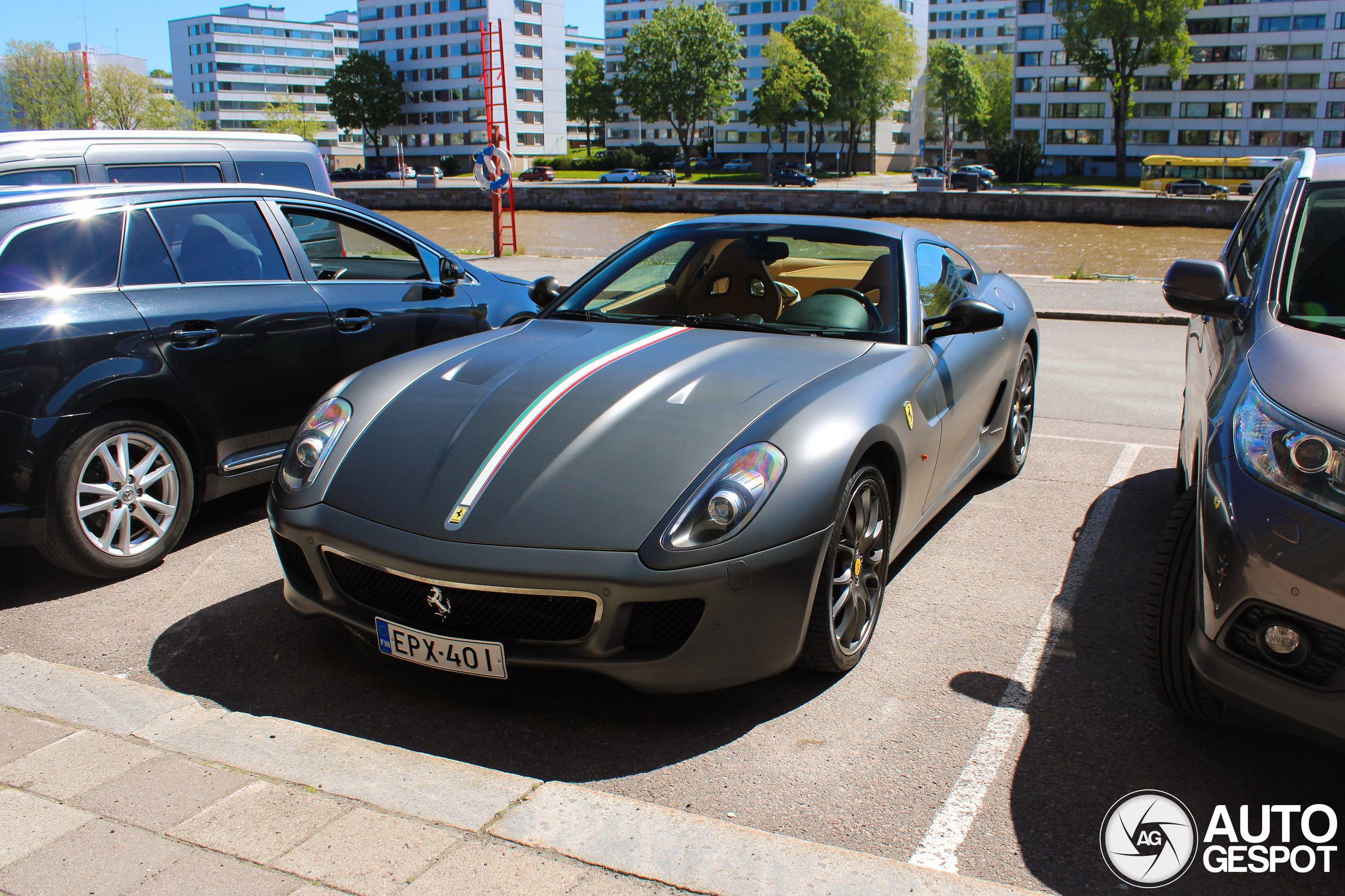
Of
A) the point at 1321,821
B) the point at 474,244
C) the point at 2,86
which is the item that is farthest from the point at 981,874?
the point at 2,86

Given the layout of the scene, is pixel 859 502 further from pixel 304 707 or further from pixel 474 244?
pixel 474 244

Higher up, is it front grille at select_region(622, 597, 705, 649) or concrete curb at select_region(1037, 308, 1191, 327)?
front grille at select_region(622, 597, 705, 649)

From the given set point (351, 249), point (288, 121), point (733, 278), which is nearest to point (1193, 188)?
point (351, 249)

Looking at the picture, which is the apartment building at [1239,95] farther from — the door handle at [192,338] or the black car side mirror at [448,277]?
the door handle at [192,338]

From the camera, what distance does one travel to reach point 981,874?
2395 millimetres

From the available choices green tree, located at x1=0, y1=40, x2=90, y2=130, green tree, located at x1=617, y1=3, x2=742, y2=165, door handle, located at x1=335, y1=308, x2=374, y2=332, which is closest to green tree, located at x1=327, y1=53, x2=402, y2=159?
green tree, located at x1=617, y1=3, x2=742, y2=165

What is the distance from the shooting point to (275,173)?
792 centimetres

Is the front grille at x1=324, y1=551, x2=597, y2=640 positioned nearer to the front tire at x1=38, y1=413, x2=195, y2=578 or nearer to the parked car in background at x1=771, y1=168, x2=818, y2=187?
→ the front tire at x1=38, y1=413, x2=195, y2=578

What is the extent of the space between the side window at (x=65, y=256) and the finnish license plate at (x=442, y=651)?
7.39 ft

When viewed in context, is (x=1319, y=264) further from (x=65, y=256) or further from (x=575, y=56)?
(x=575, y=56)

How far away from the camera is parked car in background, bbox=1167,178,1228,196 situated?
59094 millimetres

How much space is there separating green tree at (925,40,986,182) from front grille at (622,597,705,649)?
116m

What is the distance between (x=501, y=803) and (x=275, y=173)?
6675 mm

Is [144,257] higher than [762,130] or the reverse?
the reverse
